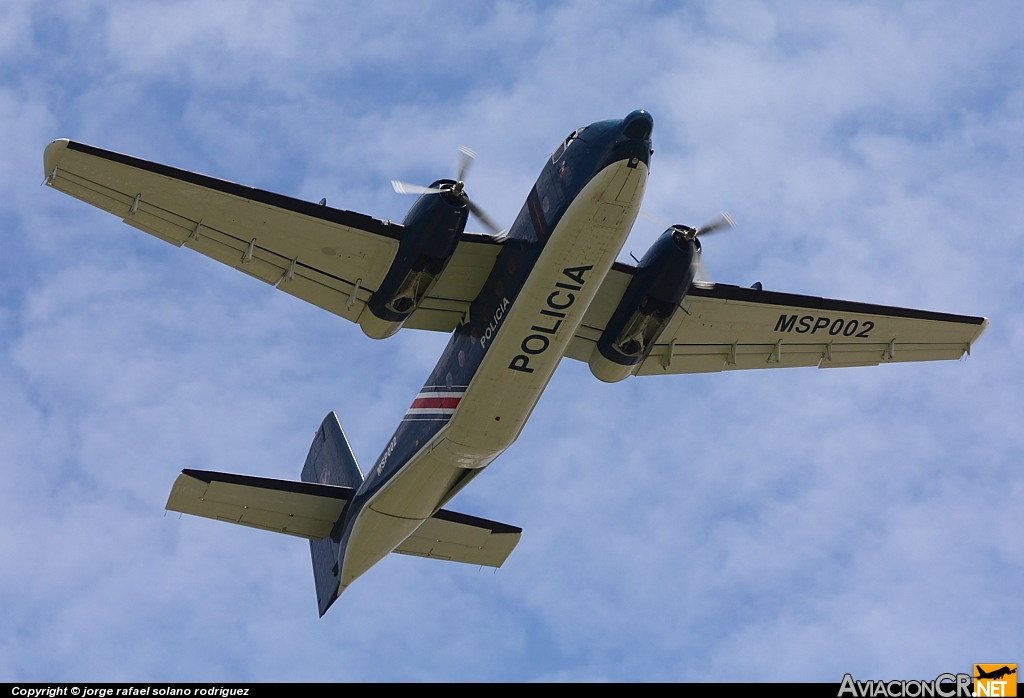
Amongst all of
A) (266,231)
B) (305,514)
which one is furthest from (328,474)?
(266,231)

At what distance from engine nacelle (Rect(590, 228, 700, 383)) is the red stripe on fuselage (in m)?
3.56

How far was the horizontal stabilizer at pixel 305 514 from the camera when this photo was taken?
22828mm

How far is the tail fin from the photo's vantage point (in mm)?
24984

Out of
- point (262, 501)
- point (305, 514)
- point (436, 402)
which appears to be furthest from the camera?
point (305, 514)

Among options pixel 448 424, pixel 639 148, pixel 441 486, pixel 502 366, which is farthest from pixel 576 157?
pixel 441 486

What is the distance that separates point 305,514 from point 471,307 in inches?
268

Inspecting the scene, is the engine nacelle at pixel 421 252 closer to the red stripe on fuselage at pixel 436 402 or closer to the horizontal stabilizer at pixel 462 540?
the red stripe on fuselage at pixel 436 402

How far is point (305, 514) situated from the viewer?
81.5 ft

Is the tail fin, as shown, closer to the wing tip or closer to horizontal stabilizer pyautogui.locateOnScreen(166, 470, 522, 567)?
horizontal stabilizer pyautogui.locateOnScreen(166, 470, 522, 567)

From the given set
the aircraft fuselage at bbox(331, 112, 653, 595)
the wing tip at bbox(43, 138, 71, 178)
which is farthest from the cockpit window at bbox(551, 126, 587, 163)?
the wing tip at bbox(43, 138, 71, 178)

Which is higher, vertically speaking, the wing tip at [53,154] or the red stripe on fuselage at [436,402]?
the wing tip at [53,154]

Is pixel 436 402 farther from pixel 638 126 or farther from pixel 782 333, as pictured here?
pixel 782 333

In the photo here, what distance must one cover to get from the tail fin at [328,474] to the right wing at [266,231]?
6088 millimetres

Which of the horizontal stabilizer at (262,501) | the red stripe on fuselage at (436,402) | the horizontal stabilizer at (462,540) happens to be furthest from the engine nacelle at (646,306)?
the horizontal stabilizer at (262,501)
